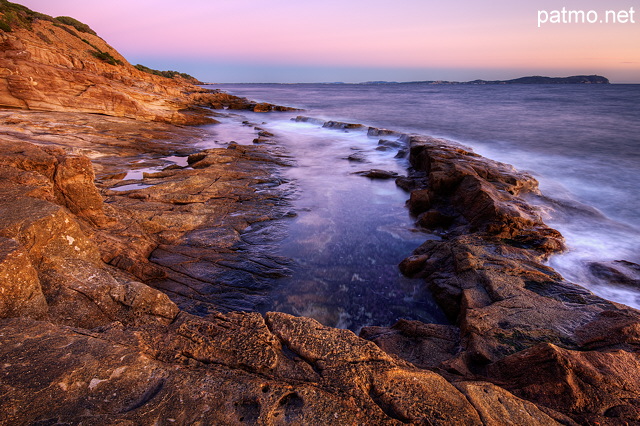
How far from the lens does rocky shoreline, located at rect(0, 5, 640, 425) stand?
219 centimetres

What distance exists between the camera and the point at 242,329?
2912mm

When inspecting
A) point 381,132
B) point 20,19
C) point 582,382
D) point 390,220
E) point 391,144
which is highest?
point 20,19

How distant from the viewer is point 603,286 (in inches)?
251

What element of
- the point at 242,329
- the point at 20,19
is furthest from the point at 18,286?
the point at 20,19

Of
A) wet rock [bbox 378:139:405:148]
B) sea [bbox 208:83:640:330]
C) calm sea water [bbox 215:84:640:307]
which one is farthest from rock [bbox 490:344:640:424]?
wet rock [bbox 378:139:405:148]

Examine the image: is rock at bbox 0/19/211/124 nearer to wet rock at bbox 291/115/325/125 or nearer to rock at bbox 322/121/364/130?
rock at bbox 322/121/364/130

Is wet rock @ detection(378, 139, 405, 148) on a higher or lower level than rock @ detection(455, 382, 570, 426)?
higher

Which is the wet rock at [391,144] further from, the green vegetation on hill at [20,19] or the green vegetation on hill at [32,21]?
the green vegetation on hill at [20,19]

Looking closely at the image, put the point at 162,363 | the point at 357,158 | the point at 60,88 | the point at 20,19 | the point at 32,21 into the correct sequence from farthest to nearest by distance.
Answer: the point at 32,21
the point at 20,19
the point at 357,158
the point at 60,88
the point at 162,363

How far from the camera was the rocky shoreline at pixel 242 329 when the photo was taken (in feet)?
7.17

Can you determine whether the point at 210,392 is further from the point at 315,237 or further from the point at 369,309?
the point at 315,237

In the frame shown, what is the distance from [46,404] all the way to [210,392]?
0.94 meters

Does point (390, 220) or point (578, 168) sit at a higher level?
point (578, 168)

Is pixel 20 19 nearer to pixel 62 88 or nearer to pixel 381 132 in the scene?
pixel 62 88
